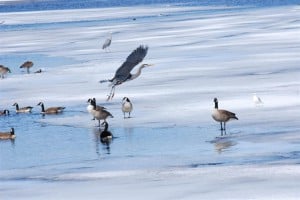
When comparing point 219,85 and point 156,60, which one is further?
point 156,60

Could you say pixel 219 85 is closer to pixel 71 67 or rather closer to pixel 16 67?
pixel 71 67

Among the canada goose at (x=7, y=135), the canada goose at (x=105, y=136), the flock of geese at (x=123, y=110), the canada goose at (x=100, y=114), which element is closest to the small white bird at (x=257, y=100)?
the flock of geese at (x=123, y=110)

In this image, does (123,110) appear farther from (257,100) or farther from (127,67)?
(257,100)

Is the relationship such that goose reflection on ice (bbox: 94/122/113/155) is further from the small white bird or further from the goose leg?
the goose leg

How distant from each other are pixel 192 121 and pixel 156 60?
353 inches

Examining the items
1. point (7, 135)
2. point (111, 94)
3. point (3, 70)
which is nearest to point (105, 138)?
point (7, 135)

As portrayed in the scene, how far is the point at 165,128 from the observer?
462 inches

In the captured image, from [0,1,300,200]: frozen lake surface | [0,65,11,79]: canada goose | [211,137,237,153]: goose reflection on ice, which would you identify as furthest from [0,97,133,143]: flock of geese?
[0,65,11,79]: canada goose

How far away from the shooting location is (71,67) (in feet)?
67.5

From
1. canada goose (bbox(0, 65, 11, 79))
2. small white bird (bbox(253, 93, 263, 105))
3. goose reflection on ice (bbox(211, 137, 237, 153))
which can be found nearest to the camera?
goose reflection on ice (bbox(211, 137, 237, 153))

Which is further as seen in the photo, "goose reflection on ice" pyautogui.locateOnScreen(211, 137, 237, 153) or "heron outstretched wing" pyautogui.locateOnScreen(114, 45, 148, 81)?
"heron outstretched wing" pyautogui.locateOnScreen(114, 45, 148, 81)

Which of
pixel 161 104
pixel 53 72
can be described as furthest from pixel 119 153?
pixel 53 72

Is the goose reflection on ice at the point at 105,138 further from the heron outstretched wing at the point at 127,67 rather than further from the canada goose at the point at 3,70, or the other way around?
the canada goose at the point at 3,70

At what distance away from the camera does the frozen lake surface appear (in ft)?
27.0
